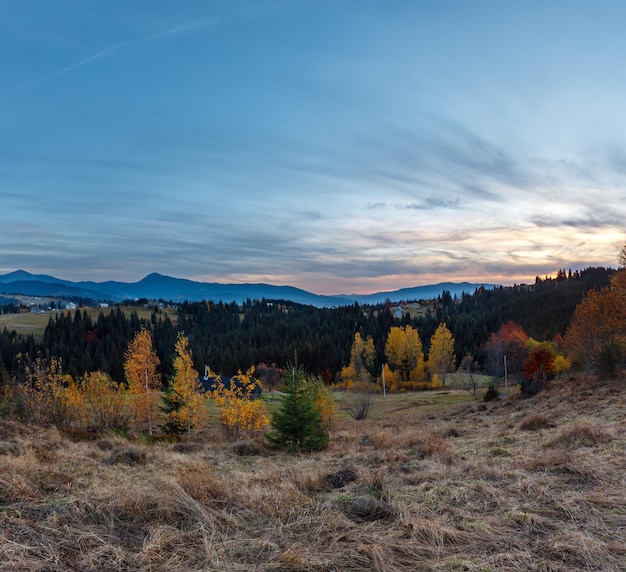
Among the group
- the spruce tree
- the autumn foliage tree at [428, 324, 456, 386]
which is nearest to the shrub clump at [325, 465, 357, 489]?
the spruce tree

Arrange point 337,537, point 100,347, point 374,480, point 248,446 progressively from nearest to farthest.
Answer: point 337,537
point 374,480
point 248,446
point 100,347

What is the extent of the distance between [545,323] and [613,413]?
420 ft

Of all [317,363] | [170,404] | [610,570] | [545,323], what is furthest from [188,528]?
[545,323]

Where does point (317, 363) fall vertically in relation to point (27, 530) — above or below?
below

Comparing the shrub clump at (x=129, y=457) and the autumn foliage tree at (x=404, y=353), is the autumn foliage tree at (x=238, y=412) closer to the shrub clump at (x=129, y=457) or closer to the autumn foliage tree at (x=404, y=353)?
the shrub clump at (x=129, y=457)

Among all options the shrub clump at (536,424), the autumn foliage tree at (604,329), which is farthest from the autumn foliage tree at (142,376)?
A: the autumn foliage tree at (604,329)

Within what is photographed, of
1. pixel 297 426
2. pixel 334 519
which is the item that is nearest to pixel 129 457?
pixel 334 519

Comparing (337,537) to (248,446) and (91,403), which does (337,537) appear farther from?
(91,403)

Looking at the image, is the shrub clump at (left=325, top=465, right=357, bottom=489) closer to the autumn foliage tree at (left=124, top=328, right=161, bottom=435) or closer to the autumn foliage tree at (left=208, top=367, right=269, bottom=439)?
the autumn foliage tree at (left=208, top=367, right=269, bottom=439)

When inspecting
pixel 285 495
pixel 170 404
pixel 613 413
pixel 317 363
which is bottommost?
pixel 317 363

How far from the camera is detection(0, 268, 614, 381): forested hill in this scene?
4306 inches

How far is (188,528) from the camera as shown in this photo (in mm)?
5133

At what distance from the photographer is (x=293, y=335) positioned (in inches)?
5320

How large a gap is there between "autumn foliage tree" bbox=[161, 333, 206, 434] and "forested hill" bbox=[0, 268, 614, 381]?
66.1m
